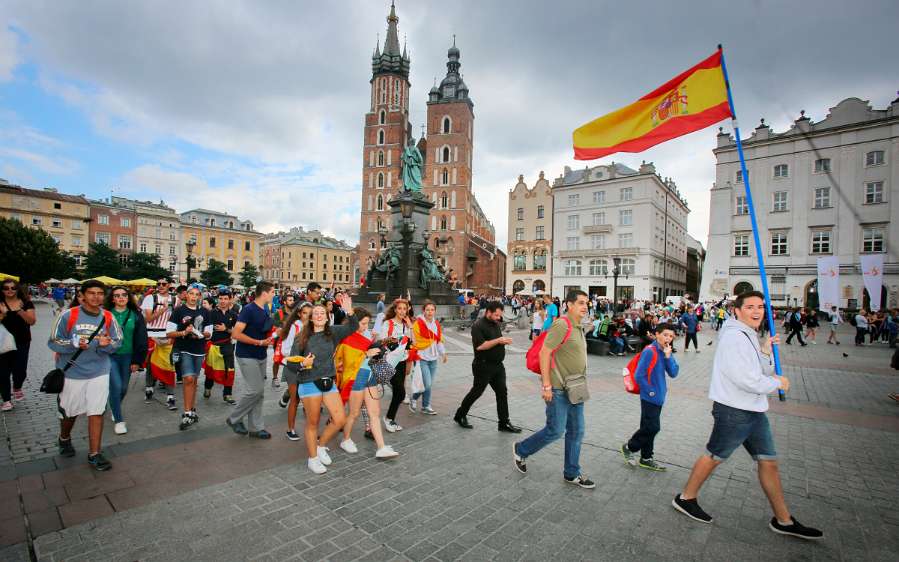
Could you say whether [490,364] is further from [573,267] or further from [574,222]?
[574,222]

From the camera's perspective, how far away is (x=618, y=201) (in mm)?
48531

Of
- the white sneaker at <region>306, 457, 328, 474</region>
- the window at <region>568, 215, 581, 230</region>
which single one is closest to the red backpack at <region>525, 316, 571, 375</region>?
the white sneaker at <region>306, 457, 328, 474</region>

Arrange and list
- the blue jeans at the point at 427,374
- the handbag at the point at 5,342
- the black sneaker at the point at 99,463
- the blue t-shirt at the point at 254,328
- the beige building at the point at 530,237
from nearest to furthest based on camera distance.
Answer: the black sneaker at the point at 99,463
the handbag at the point at 5,342
the blue t-shirt at the point at 254,328
the blue jeans at the point at 427,374
the beige building at the point at 530,237

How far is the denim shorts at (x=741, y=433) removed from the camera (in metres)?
3.27

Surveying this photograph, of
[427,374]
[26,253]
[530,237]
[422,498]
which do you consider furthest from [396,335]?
[530,237]

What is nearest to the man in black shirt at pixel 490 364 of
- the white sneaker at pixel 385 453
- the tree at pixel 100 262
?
the white sneaker at pixel 385 453

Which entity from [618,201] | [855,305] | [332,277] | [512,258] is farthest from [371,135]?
[855,305]

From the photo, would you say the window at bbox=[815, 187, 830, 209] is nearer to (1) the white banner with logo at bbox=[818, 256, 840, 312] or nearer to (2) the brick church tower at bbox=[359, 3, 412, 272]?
(1) the white banner with logo at bbox=[818, 256, 840, 312]

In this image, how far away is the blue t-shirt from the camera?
510 centimetres

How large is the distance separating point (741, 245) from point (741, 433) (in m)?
43.6

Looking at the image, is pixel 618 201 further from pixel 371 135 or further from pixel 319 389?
pixel 319 389

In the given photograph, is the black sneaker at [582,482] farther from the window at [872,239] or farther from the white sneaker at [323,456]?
the window at [872,239]

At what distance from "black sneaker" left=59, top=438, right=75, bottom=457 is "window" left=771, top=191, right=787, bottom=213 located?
47.6 m

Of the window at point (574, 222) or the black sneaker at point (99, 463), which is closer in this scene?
the black sneaker at point (99, 463)
